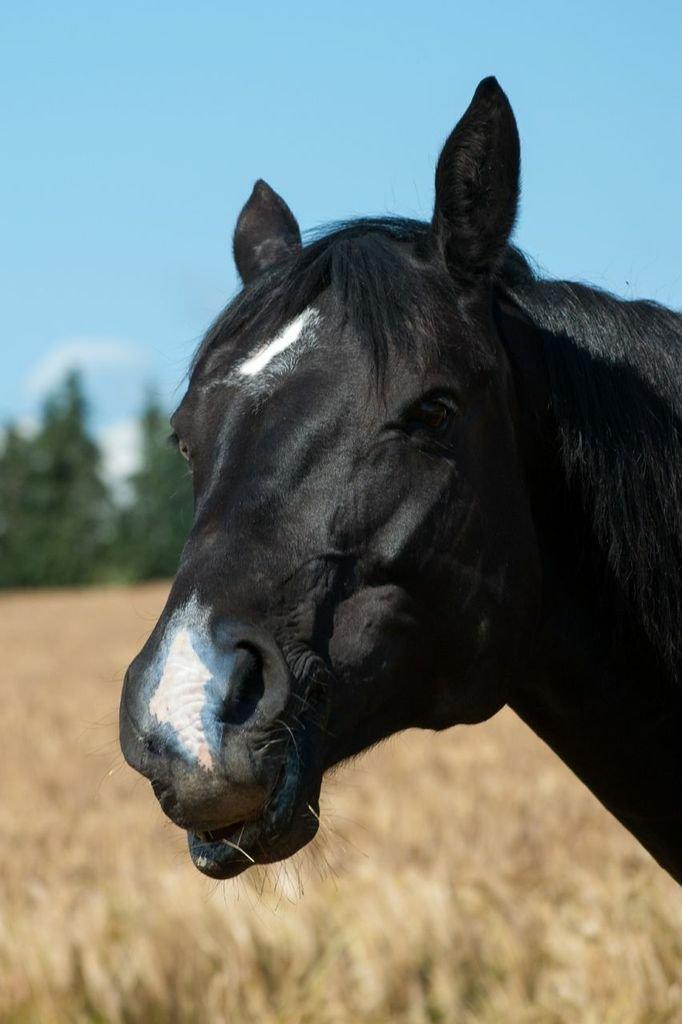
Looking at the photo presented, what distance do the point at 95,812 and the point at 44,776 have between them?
5.93 feet

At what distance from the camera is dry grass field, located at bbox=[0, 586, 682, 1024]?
5.60 metres

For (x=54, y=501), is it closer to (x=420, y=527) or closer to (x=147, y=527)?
(x=147, y=527)

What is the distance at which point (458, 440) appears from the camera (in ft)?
9.52

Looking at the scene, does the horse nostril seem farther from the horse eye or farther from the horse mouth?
the horse eye

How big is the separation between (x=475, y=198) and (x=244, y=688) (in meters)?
1.42

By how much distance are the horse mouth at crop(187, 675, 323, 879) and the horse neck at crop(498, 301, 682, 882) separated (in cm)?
85

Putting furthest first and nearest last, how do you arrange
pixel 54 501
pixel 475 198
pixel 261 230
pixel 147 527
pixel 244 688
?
1. pixel 54 501
2. pixel 147 527
3. pixel 261 230
4. pixel 475 198
5. pixel 244 688

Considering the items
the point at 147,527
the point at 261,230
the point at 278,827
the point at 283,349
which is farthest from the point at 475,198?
the point at 147,527

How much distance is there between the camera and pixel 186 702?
2363 millimetres

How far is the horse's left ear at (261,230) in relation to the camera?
3865mm

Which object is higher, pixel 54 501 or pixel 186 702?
pixel 186 702

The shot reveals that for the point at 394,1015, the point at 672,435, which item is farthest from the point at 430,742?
the point at 672,435

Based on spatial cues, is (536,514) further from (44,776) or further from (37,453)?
(37,453)

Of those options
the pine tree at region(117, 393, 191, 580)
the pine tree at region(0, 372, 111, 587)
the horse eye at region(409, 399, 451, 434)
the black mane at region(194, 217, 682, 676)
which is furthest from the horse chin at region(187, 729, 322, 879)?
the pine tree at region(0, 372, 111, 587)
